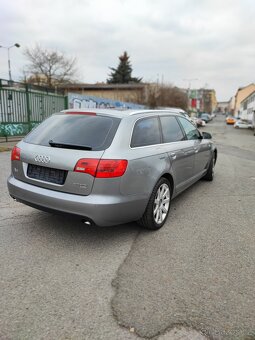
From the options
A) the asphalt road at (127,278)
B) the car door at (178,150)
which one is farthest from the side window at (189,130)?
the asphalt road at (127,278)

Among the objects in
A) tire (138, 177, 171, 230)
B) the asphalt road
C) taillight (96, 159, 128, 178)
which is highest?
taillight (96, 159, 128, 178)

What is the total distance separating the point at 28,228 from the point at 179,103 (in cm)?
4784

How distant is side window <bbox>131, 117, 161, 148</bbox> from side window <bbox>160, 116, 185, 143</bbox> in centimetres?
19

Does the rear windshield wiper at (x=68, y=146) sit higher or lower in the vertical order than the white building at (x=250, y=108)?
lower

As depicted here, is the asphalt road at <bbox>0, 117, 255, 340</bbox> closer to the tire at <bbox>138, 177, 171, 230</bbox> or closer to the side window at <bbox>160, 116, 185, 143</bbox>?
the tire at <bbox>138, 177, 171, 230</bbox>

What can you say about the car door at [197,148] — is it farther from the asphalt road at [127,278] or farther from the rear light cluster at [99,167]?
the rear light cluster at [99,167]

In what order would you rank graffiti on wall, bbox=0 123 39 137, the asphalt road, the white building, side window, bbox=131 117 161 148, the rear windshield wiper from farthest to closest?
1. the white building
2. graffiti on wall, bbox=0 123 39 137
3. side window, bbox=131 117 161 148
4. the rear windshield wiper
5. the asphalt road

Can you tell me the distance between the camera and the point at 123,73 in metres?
63.5

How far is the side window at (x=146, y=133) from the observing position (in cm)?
355

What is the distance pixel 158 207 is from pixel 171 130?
1.36m

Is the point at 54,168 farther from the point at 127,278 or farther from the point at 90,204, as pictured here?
the point at 127,278

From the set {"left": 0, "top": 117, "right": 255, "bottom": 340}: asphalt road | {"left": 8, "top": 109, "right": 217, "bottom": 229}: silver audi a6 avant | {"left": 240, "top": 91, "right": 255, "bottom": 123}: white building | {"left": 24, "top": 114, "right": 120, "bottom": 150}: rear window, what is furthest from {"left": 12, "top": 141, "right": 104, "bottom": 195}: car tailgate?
{"left": 240, "top": 91, "right": 255, "bottom": 123}: white building

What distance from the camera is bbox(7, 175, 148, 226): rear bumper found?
3062mm

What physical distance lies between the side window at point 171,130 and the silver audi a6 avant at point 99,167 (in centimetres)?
9
